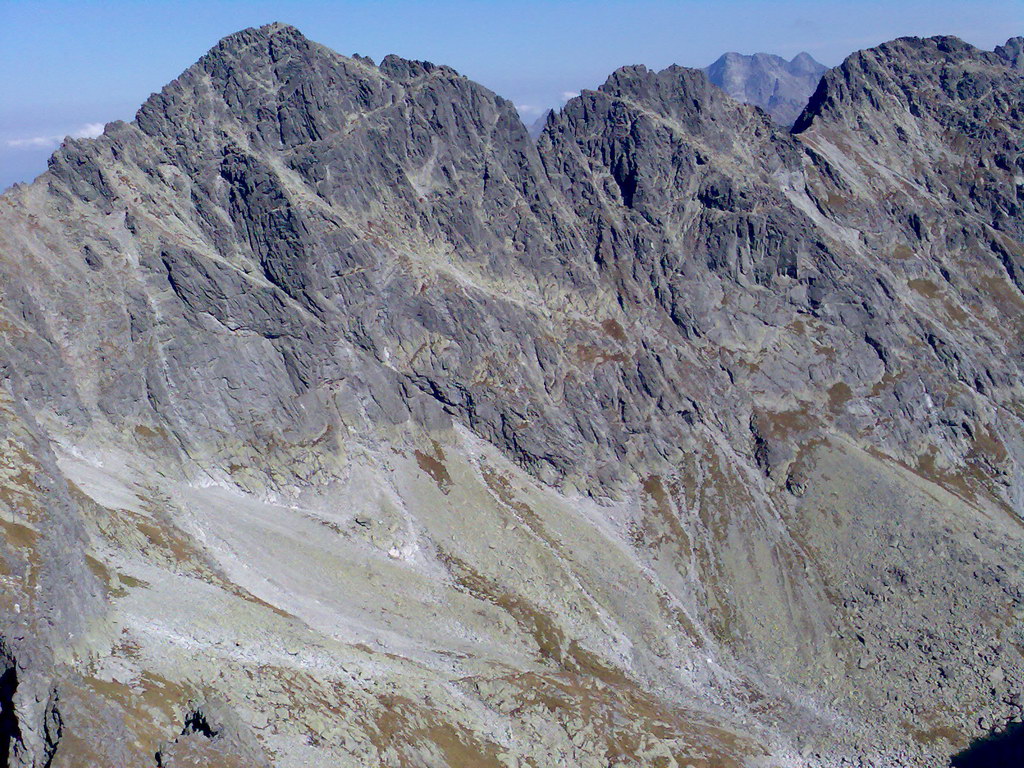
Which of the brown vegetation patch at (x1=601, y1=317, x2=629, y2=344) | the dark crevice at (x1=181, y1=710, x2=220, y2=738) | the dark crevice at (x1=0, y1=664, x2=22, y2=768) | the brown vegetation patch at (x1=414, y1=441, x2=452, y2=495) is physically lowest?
the dark crevice at (x1=181, y1=710, x2=220, y2=738)

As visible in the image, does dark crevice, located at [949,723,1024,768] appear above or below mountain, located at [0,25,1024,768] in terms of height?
below

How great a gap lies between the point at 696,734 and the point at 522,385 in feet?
182

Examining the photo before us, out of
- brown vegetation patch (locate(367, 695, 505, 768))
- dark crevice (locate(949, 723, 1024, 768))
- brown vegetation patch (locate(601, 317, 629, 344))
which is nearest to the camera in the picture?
brown vegetation patch (locate(367, 695, 505, 768))

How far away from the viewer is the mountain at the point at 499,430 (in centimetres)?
5628

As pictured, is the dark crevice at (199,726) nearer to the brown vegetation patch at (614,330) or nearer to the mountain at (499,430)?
the mountain at (499,430)

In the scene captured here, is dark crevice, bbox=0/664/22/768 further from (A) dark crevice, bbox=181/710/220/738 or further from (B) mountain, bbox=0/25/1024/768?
(A) dark crevice, bbox=181/710/220/738

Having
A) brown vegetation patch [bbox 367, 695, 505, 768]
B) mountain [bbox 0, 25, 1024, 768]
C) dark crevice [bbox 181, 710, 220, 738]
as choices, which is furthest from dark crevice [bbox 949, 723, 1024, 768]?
dark crevice [bbox 181, 710, 220, 738]

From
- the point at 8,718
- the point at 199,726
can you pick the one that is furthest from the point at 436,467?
the point at 8,718

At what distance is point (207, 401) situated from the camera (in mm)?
90312

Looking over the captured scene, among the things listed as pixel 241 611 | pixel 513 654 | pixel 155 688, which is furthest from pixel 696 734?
pixel 155 688

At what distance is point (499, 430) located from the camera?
348ft

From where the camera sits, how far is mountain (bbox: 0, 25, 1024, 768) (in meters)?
56.3

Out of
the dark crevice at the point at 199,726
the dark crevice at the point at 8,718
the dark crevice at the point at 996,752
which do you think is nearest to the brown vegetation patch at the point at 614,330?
the dark crevice at the point at 996,752

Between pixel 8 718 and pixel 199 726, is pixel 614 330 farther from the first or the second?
pixel 8 718
